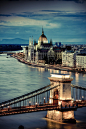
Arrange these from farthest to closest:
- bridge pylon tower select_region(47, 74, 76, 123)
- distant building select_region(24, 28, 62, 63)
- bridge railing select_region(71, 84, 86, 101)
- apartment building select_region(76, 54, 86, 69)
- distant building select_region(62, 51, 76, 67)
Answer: distant building select_region(24, 28, 62, 63) → distant building select_region(62, 51, 76, 67) → apartment building select_region(76, 54, 86, 69) → bridge railing select_region(71, 84, 86, 101) → bridge pylon tower select_region(47, 74, 76, 123)

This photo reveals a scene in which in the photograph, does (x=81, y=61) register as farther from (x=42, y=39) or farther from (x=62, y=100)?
(x=42, y=39)

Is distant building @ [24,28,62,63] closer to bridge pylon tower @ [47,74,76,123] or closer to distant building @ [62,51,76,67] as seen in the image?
distant building @ [62,51,76,67]

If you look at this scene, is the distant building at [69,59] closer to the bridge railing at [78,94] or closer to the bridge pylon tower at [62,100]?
the bridge railing at [78,94]

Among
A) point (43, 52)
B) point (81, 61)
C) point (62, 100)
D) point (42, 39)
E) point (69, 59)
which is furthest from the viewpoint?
point (42, 39)

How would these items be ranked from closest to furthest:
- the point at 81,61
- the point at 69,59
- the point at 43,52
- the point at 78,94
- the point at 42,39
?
the point at 78,94 < the point at 81,61 < the point at 69,59 < the point at 43,52 < the point at 42,39

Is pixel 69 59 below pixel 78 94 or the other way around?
the other way around

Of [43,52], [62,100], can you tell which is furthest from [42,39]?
A: [62,100]

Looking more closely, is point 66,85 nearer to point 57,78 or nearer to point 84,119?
point 57,78

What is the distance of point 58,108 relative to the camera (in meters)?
13.0

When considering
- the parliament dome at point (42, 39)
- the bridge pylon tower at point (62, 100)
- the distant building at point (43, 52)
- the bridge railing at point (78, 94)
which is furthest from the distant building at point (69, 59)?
the bridge pylon tower at point (62, 100)

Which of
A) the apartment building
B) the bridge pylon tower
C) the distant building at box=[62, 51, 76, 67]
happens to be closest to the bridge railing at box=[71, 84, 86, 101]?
the bridge pylon tower

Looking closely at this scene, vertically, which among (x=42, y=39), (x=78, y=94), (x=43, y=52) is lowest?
(x=78, y=94)

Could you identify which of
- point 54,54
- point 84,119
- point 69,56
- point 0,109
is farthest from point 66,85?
point 54,54

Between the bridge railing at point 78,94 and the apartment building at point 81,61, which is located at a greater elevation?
the apartment building at point 81,61
